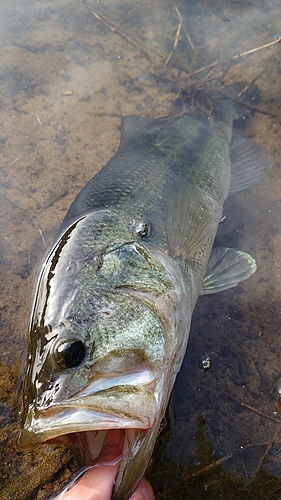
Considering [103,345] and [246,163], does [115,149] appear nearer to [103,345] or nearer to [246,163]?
[246,163]

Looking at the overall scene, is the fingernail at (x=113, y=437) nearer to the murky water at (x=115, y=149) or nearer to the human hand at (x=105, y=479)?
the human hand at (x=105, y=479)

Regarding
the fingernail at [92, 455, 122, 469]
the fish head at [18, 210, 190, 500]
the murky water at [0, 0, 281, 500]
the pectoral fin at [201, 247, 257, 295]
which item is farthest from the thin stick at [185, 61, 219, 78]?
the fingernail at [92, 455, 122, 469]

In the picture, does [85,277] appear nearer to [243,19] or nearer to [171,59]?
[171,59]

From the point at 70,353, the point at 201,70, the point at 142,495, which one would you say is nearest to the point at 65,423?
the point at 70,353

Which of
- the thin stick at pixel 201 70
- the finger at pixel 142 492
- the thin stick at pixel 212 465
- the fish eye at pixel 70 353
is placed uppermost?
the thin stick at pixel 201 70

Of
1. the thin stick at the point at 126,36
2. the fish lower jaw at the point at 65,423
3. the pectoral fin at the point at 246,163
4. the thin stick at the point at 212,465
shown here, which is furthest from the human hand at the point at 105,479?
the thin stick at the point at 126,36
